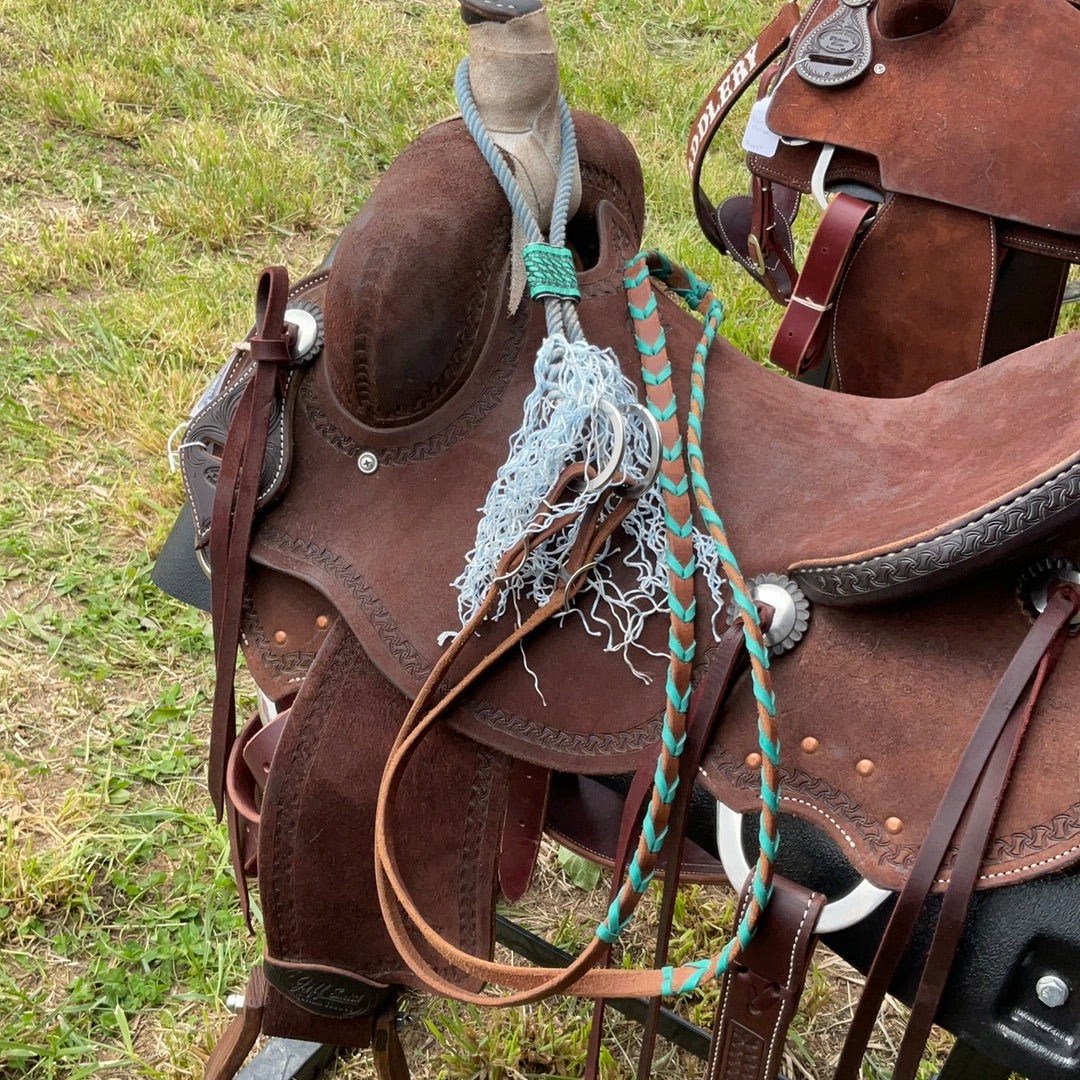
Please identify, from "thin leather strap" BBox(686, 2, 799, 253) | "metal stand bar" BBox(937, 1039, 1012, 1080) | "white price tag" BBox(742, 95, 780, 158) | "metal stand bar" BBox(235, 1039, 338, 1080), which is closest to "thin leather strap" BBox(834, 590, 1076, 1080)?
"metal stand bar" BBox(937, 1039, 1012, 1080)

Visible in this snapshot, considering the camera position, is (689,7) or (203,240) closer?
(203,240)

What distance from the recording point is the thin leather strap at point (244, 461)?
94cm

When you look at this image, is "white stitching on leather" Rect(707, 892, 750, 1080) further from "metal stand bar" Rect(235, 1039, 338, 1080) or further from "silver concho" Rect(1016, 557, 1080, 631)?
"metal stand bar" Rect(235, 1039, 338, 1080)

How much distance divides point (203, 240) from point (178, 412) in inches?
28.9

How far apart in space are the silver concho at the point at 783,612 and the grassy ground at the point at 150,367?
877 millimetres

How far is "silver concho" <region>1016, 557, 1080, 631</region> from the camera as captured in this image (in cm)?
78

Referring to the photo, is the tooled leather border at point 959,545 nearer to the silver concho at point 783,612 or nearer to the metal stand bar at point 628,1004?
the silver concho at point 783,612

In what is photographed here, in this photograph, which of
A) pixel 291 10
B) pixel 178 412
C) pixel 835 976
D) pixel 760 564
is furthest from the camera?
pixel 291 10

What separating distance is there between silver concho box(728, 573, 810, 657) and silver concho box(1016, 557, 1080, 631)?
162mm

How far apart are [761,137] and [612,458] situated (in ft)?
3.92

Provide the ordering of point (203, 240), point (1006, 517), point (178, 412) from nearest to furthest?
point (1006, 517), point (178, 412), point (203, 240)

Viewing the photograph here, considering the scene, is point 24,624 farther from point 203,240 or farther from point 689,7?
point 689,7

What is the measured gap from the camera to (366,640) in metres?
0.89

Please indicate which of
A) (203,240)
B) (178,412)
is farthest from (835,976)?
(203,240)
